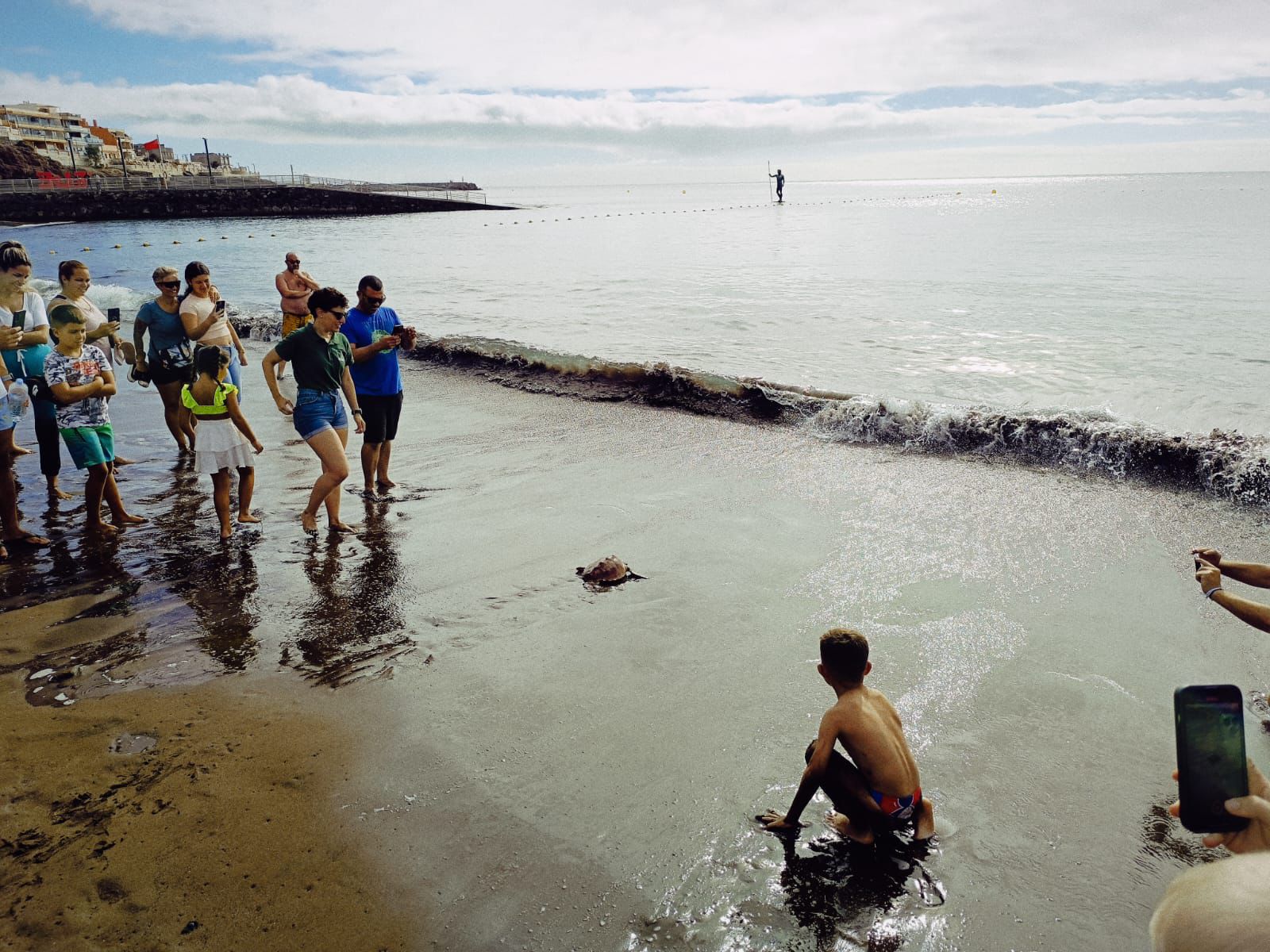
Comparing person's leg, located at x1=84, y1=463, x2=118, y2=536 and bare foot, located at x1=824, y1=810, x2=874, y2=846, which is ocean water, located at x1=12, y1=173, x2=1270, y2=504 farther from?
person's leg, located at x1=84, y1=463, x2=118, y2=536

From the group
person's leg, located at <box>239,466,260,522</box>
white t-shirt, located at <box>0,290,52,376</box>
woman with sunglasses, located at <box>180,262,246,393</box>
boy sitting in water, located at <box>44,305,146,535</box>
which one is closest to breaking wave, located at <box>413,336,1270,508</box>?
woman with sunglasses, located at <box>180,262,246,393</box>

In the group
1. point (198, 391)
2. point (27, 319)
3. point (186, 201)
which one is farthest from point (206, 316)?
point (186, 201)

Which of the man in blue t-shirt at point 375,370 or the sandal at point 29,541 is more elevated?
the man in blue t-shirt at point 375,370

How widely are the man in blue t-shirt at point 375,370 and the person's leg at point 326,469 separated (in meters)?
0.80

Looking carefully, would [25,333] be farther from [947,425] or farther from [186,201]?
[186,201]

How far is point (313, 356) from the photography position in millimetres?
5812

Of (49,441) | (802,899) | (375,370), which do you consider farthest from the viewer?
(375,370)

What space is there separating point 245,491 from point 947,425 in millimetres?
6547

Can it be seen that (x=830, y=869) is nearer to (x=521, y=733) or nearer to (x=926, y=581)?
(x=521, y=733)

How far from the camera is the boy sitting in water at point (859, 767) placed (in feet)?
9.45

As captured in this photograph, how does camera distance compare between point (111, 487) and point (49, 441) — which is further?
point (49, 441)

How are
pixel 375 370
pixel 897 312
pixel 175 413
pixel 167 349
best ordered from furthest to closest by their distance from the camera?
pixel 897 312, pixel 175 413, pixel 167 349, pixel 375 370

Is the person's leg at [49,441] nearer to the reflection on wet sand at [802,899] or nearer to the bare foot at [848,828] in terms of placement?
the reflection on wet sand at [802,899]

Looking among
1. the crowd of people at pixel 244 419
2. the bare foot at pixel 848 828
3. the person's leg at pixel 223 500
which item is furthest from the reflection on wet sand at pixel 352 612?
the bare foot at pixel 848 828
